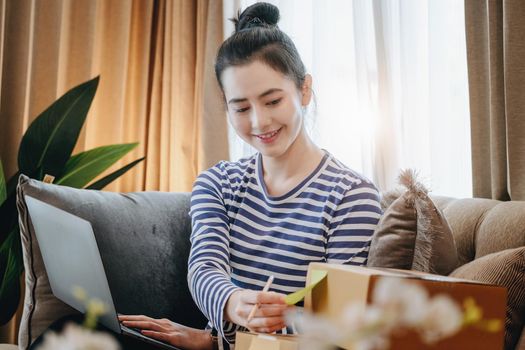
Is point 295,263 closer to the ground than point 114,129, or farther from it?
closer to the ground

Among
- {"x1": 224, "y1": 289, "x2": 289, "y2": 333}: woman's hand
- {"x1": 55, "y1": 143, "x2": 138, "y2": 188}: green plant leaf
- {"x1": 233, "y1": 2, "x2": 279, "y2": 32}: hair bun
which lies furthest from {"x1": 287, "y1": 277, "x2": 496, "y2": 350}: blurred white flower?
{"x1": 55, "y1": 143, "x2": 138, "y2": 188}: green plant leaf

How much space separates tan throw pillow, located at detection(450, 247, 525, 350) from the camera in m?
0.86

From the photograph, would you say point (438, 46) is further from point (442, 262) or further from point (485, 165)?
point (442, 262)

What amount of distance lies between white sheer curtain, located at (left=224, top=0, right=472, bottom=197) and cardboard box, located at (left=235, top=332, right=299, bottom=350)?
1.01m

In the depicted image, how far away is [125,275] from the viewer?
4.62ft

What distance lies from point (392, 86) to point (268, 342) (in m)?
1.40

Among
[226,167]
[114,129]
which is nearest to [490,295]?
[226,167]

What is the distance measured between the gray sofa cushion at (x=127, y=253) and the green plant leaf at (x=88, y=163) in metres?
0.35

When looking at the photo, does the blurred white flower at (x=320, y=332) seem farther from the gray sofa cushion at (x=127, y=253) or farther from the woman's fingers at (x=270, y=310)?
the gray sofa cushion at (x=127, y=253)

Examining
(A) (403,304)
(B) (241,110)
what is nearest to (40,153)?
(B) (241,110)

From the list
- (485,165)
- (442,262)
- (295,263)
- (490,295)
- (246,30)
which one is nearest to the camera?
(490,295)

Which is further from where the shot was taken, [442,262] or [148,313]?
[148,313]

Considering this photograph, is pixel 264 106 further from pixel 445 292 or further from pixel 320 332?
pixel 320 332

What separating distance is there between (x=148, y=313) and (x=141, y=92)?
142cm
